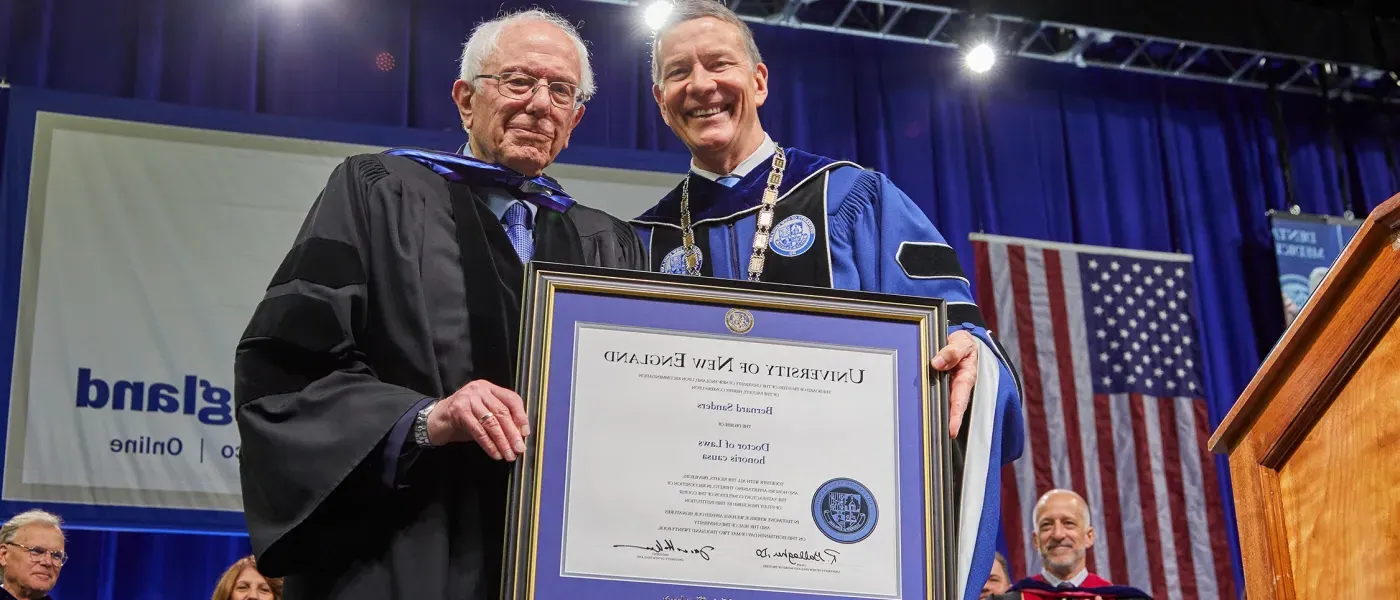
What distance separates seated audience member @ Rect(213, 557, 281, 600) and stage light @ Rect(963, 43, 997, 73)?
4.98 m

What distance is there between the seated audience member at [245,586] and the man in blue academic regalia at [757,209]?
3602 millimetres

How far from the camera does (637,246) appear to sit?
8.50 feet

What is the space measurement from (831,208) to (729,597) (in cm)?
90

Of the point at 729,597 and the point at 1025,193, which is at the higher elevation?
the point at 1025,193

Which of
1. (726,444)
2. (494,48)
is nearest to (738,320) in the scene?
(726,444)

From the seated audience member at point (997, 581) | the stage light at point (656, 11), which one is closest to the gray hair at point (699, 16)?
the seated audience member at point (997, 581)

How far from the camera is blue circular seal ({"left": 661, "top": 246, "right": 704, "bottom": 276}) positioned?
2.54m

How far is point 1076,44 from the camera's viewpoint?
841 cm

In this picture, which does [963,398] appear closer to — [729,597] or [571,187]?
[729,597]

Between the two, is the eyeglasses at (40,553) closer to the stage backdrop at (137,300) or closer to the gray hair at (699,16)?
the stage backdrop at (137,300)

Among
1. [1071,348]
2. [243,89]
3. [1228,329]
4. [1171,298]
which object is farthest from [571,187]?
[1228,329]

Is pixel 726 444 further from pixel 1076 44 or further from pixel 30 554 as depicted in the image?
pixel 1076 44

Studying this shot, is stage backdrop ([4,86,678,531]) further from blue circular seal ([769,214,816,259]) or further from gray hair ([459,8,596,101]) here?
blue circular seal ([769,214,816,259])

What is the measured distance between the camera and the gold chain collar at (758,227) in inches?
97.8
